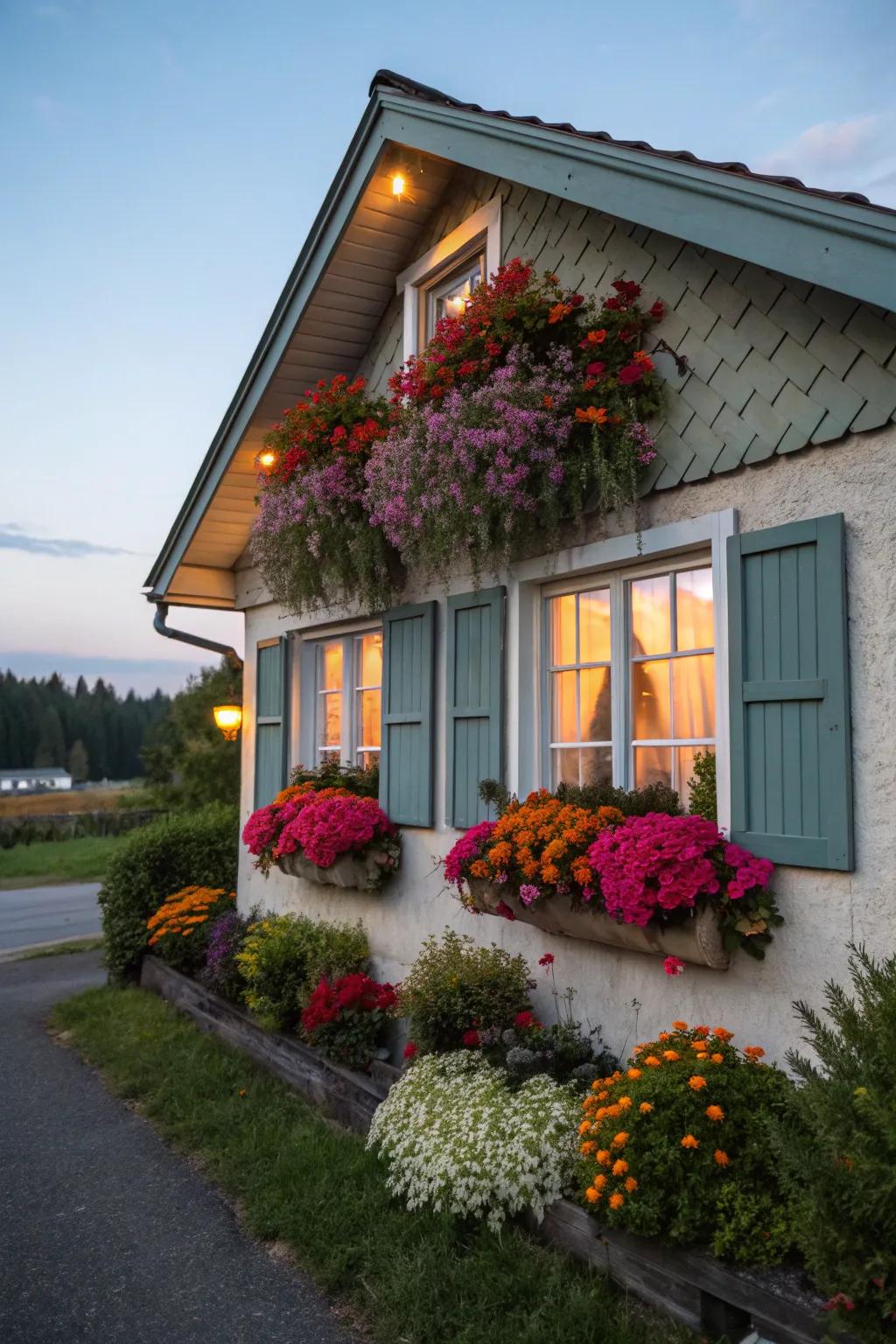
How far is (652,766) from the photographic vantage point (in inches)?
184

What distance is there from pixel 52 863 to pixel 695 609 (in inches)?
705

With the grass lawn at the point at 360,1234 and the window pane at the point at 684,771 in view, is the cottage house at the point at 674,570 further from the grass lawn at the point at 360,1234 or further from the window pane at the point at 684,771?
the grass lawn at the point at 360,1234

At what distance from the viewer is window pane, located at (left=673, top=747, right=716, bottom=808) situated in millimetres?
4461

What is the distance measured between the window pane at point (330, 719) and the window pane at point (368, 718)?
235 mm

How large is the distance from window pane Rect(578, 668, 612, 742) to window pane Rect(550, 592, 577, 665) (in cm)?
17

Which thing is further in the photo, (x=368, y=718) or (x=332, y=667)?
(x=332, y=667)

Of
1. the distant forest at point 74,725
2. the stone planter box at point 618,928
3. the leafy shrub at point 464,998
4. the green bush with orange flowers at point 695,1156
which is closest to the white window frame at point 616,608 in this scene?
the stone planter box at point 618,928

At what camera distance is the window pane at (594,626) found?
500 cm

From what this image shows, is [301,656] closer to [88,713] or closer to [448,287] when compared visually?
[448,287]

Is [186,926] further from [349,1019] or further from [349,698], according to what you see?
[349,1019]

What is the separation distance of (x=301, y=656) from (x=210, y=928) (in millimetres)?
2454

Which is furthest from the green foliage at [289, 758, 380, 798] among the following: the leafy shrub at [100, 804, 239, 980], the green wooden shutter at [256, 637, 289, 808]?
the leafy shrub at [100, 804, 239, 980]

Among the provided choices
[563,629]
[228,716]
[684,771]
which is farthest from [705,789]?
[228,716]

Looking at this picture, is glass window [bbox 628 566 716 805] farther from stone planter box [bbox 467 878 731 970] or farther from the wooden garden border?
the wooden garden border
